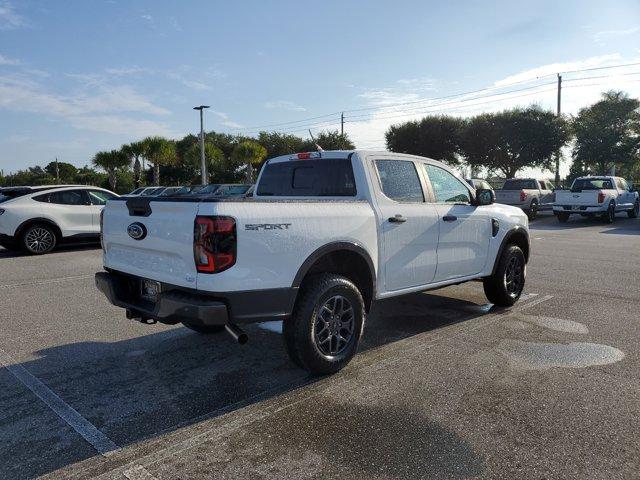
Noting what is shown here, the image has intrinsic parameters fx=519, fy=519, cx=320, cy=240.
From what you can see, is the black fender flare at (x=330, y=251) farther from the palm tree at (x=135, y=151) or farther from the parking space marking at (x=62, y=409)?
the palm tree at (x=135, y=151)

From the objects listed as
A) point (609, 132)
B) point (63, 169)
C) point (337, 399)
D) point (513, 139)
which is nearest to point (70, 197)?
point (337, 399)

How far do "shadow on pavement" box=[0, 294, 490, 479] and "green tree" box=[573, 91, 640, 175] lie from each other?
4443 cm

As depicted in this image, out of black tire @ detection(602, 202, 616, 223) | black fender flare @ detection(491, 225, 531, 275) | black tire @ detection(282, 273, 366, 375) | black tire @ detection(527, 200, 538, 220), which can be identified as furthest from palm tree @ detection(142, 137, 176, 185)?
black tire @ detection(282, 273, 366, 375)

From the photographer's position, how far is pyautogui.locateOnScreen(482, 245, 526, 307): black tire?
6125 millimetres

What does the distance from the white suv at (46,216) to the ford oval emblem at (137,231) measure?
7293 mm

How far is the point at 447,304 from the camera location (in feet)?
21.8

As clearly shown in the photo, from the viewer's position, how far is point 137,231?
399cm

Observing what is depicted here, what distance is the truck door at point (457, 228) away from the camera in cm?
524

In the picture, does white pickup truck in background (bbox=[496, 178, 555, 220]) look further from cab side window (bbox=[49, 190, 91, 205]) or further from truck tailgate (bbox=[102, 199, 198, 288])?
truck tailgate (bbox=[102, 199, 198, 288])

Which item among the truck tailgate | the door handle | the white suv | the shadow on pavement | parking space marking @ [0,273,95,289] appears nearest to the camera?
the shadow on pavement

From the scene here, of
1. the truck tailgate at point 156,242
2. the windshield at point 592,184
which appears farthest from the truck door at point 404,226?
the windshield at point 592,184

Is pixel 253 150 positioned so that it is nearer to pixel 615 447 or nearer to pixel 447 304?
pixel 447 304

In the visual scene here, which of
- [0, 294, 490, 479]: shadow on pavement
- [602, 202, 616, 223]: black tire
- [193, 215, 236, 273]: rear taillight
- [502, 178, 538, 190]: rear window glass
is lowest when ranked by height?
[0, 294, 490, 479]: shadow on pavement

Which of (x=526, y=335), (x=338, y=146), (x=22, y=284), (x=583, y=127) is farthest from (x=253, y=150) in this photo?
(x=526, y=335)
